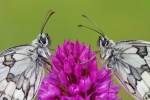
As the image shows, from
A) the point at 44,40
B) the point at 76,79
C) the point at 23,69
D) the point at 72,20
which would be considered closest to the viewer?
the point at 76,79

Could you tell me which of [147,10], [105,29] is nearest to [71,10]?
[105,29]

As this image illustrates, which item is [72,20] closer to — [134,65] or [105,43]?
[105,43]

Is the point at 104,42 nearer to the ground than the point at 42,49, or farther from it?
nearer to the ground

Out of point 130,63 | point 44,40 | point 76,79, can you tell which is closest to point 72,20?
point 44,40

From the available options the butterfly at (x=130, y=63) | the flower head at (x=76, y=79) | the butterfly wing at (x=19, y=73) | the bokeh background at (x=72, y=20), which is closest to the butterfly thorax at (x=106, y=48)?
the butterfly at (x=130, y=63)

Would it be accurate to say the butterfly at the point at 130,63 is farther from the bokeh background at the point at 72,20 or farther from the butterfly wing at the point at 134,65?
the bokeh background at the point at 72,20

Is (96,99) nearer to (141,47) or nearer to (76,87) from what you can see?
(76,87)

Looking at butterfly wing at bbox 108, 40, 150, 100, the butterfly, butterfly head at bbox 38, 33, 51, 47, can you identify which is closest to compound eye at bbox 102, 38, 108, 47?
the butterfly
